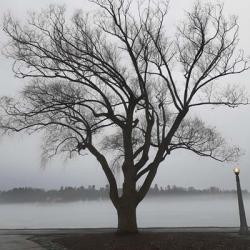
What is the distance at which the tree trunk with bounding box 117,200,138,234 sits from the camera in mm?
19922

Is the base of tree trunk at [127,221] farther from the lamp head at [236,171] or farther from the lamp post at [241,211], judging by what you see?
the lamp head at [236,171]

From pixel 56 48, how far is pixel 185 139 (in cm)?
840

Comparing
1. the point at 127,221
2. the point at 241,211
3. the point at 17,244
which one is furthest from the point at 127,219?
the point at 241,211

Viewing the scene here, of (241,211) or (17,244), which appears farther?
(241,211)

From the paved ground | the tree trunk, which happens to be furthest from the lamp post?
the paved ground

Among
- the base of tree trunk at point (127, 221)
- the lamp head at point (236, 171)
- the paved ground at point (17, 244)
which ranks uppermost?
the lamp head at point (236, 171)

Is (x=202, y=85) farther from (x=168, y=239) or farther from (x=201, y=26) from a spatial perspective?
(x=168, y=239)

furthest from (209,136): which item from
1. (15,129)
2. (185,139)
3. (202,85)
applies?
(15,129)

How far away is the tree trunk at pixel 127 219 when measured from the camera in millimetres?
19922

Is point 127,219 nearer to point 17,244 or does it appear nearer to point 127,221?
point 127,221

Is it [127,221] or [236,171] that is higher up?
[236,171]

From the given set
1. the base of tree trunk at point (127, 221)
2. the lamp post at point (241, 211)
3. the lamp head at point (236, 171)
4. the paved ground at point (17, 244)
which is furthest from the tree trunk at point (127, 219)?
the lamp head at point (236, 171)

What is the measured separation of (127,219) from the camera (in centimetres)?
2009

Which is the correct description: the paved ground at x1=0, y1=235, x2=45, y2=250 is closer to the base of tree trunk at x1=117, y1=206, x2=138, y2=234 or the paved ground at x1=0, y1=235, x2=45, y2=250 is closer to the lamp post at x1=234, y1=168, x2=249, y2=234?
the base of tree trunk at x1=117, y1=206, x2=138, y2=234
